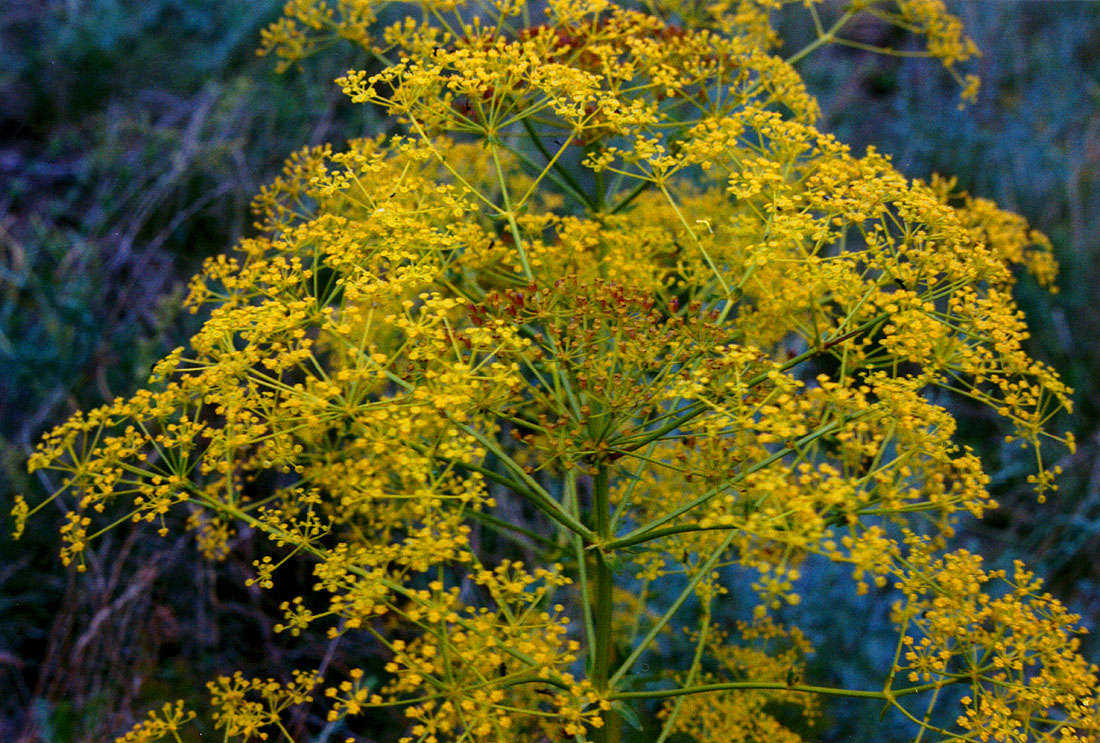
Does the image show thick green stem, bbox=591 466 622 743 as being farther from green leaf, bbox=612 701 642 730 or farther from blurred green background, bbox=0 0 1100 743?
blurred green background, bbox=0 0 1100 743

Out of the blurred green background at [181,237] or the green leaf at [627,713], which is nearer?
the green leaf at [627,713]

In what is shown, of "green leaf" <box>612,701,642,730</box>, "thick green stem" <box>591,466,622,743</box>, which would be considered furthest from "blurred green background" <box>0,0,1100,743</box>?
"green leaf" <box>612,701,642,730</box>

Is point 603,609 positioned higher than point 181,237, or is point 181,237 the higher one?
point 181,237

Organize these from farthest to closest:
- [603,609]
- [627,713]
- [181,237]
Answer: [181,237] < [603,609] < [627,713]

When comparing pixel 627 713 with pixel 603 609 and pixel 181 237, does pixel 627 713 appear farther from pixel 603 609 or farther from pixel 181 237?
pixel 181 237

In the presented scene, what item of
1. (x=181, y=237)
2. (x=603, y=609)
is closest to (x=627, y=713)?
(x=603, y=609)

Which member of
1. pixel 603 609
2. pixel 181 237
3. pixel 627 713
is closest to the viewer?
pixel 627 713

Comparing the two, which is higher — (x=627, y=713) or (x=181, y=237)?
(x=181, y=237)

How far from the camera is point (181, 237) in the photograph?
4176 millimetres

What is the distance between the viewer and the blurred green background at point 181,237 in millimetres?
3119

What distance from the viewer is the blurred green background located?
3.12 metres

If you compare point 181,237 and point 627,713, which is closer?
point 627,713

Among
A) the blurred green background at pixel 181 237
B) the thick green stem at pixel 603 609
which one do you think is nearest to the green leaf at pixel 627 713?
the thick green stem at pixel 603 609

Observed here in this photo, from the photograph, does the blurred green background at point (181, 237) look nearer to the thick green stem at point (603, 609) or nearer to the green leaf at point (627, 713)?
the thick green stem at point (603, 609)
